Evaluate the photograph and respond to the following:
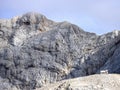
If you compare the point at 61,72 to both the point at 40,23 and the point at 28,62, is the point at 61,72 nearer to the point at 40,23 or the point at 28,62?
the point at 28,62

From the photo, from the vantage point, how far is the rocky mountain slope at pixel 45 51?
66750 mm

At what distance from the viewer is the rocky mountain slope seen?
66.8 m

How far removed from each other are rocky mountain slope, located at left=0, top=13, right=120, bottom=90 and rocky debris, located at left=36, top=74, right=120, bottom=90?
102 ft

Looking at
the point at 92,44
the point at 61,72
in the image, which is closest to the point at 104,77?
the point at 61,72

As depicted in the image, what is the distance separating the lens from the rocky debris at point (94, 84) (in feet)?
98.2

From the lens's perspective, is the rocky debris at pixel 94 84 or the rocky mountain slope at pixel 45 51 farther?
the rocky mountain slope at pixel 45 51

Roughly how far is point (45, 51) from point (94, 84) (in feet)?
133

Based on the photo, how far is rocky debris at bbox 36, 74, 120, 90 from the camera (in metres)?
29.9

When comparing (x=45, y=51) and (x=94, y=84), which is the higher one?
(x=45, y=51)

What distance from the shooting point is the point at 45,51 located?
70.5 meters

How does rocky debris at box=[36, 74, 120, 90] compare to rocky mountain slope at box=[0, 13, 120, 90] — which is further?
rocky mountain slope at box=[0, 13, 120, 90]

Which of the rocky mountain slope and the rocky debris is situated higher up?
the rocky mountain slope

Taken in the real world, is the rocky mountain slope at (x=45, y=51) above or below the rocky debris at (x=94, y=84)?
above

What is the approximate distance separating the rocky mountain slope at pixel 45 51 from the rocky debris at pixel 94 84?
3122 cm
